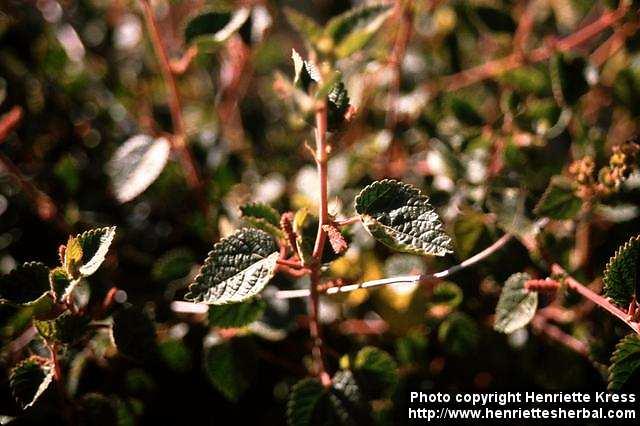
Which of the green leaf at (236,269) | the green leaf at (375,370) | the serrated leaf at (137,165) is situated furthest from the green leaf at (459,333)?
the serrated leaf at (137,165)

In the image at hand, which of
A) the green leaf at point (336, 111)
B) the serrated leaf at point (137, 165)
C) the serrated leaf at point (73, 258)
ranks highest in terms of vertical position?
the serrated leaf at point (137, 165)

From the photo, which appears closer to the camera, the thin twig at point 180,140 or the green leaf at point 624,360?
the green leaf at point 624,360

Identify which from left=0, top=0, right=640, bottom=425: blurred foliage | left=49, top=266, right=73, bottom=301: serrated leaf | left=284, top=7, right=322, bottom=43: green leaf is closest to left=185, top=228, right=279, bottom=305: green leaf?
left=0, top=0, right=640, bottom=425: blurred foliage

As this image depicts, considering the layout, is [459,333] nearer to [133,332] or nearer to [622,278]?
[622,278]

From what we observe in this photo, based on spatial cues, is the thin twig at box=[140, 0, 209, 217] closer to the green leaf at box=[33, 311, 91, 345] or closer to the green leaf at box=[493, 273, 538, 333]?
the green leaf at box=[33, 311, 91, 345]

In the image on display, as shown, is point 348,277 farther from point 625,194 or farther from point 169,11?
point 169,11

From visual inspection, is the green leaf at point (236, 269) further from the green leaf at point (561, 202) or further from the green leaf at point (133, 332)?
the green leaf at point (561, 202)

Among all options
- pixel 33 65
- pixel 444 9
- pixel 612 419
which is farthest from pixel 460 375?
pixel 33 65
